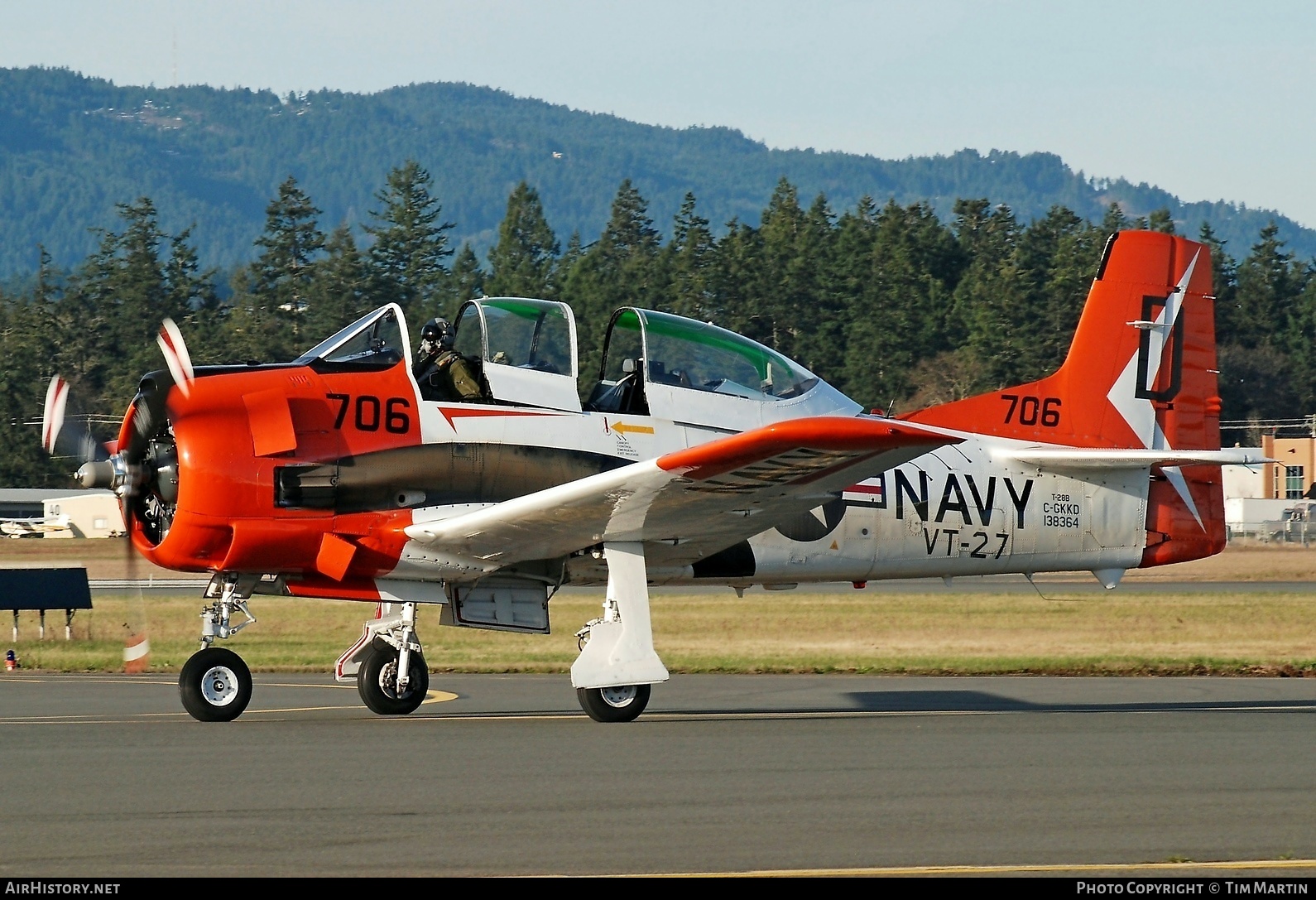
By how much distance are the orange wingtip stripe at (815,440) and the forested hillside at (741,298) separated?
61.1 metres

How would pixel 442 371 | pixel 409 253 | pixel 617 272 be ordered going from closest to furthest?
1. pixel 442 371
2. pixel 409 253
3. pixel 617 272

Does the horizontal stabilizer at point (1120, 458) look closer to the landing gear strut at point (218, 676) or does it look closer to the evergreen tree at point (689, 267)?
the landing gear strut at point (218, 676)

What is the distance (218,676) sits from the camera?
1234 centimetres

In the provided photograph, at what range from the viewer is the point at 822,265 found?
91.9 metres

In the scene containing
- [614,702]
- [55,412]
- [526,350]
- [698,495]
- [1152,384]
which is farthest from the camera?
[1152,384]

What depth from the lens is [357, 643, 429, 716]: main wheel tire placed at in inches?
526

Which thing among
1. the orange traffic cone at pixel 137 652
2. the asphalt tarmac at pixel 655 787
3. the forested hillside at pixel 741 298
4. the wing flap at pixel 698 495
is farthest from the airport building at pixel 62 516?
the wing flap at pixel 698 495

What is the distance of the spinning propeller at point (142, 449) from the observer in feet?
38.9

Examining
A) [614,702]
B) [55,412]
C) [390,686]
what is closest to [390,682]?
[390,686]

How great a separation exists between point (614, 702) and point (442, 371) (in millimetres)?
2998

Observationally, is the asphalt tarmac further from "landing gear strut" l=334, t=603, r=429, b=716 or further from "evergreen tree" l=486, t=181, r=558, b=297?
"evergreen tree" l=486, t=181, r=558, b=297

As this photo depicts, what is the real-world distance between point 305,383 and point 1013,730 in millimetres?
6047

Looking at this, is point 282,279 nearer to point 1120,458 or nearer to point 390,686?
point 390,686

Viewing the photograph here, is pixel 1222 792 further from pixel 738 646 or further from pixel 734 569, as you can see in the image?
pixel 738 646
